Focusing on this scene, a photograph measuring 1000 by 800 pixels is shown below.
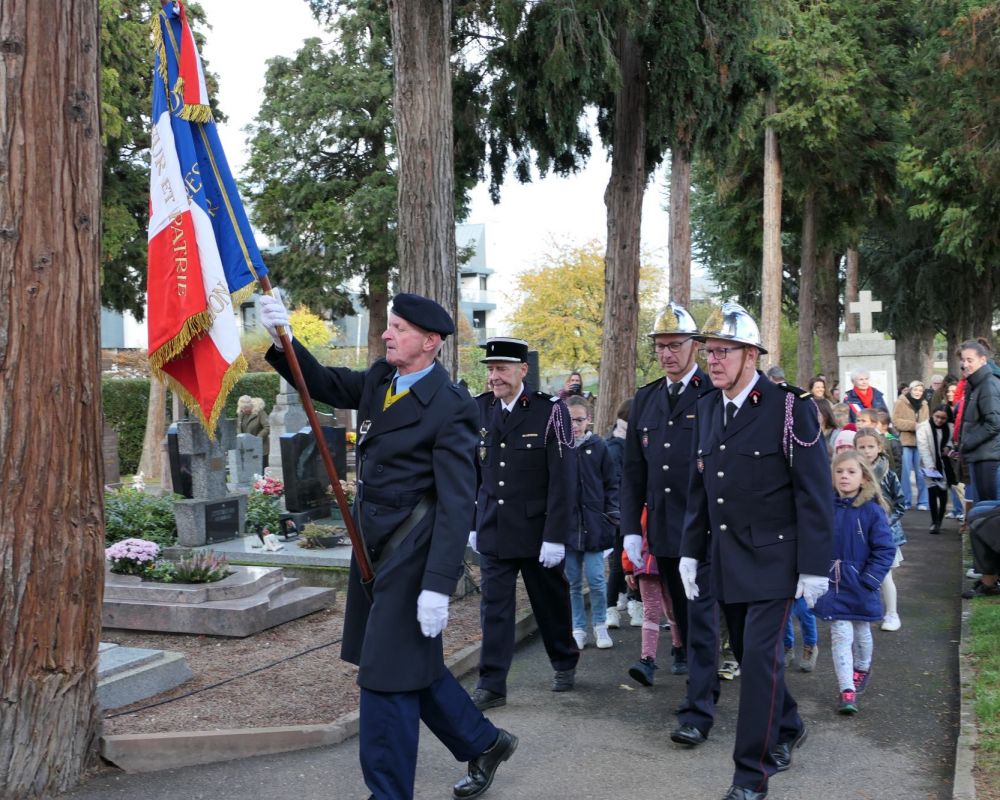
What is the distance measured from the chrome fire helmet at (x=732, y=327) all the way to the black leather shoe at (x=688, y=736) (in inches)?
77.9

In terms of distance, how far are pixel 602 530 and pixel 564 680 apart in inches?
58.0

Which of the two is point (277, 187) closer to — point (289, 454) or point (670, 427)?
point (289, 454)

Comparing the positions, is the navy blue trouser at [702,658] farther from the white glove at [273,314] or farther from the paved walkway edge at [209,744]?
the white glove at [273,314]

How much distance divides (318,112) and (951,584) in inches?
923

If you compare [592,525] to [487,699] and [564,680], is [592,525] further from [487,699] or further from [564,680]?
[487,699]

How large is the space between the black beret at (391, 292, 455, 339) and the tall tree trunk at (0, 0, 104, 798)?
64.2 inches

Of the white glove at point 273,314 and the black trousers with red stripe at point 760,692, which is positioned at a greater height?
the white glove at point 273,314

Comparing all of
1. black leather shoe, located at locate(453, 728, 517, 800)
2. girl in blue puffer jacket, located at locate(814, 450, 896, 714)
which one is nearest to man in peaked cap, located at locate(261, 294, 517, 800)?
black leather shoe, located at locate(453, 728, 517, 800)

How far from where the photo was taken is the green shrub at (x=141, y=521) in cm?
→ 1140

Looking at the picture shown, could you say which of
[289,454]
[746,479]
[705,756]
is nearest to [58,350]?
[746,479]

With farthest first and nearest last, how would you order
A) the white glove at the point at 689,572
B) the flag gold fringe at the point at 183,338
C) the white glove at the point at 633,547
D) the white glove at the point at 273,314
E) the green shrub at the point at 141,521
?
the green shrub at the point at 141,521
the white glove at the point at 633,547
the white glove at the point at 689,572
the flag gold fringe at the point at 183,338
the white glove at the point at 273,314

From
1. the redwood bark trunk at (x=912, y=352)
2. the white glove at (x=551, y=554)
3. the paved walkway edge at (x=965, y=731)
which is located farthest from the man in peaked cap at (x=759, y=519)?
the redwood bark trunk at (x=912, y=352)

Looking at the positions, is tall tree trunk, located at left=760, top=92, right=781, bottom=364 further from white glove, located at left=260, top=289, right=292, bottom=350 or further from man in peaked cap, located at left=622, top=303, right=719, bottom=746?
white glove, located at left=260, top=289, right=292, bottom=350

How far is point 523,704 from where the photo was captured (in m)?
6.75
